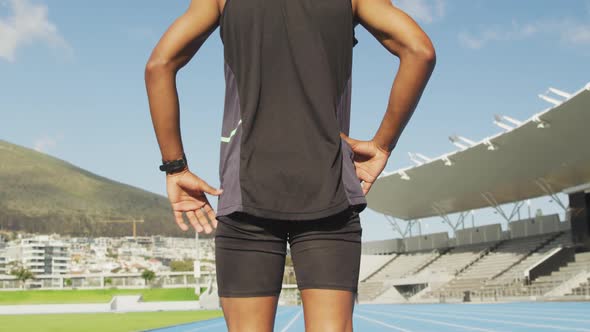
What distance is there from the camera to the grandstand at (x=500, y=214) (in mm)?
29484

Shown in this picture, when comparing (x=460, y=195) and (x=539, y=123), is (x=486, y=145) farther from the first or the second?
(x=460, y=195)

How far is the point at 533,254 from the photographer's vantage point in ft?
116

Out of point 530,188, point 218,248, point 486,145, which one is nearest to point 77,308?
point 486,145

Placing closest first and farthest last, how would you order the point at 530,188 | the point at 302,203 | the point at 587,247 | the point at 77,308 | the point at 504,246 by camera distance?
the point at 302,203
the point at 587,247
the point at 77,308
the point at 530,188
the point at 504,246

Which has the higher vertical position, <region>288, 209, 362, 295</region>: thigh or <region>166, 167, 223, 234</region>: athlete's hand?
<region>166, 167, 223, 234</region>: athlete's hand

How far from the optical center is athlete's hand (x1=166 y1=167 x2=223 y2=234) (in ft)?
7.21

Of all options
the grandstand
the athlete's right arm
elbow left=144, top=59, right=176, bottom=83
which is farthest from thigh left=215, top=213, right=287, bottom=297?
the grandstand

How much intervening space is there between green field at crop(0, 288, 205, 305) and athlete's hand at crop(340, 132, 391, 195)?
39.0m

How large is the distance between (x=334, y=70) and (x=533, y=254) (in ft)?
115

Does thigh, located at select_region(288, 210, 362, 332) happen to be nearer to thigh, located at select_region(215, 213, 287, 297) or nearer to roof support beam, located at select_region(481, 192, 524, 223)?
thigh, located at select_region(215, 213, 287, 297)

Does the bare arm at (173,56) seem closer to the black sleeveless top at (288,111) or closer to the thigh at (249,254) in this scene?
the black sleeveless top at (288,111)

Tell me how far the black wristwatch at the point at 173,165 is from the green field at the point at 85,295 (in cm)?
3892

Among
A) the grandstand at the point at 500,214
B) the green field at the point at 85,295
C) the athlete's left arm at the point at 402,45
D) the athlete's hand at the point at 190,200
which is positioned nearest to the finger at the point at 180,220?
the athlete's hand at the point at 190,200

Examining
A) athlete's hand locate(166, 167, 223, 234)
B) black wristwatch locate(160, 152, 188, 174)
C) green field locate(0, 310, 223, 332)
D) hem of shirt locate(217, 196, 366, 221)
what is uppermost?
black wristwatch locate(160, 152, 188, 174)
